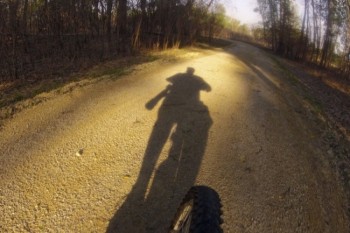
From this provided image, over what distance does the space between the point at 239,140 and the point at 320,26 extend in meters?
34.1

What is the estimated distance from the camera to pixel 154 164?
4863mm

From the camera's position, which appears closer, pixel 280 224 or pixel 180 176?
pixel 280 224

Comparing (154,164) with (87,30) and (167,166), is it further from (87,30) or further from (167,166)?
(87,30)

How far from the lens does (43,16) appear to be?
11.1 metres

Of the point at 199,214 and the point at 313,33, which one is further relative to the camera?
the point at 313,33

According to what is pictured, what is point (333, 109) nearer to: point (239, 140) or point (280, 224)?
point (239, 140)

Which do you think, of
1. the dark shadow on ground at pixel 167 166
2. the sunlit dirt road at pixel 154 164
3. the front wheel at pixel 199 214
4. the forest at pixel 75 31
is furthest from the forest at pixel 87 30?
the front wheel at pixel 199 214

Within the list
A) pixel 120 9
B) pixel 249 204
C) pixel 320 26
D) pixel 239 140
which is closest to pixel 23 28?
pixel 120 9

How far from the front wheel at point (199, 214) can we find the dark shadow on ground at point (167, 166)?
2.18 feet

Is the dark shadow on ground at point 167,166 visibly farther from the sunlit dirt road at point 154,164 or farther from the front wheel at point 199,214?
the front wheel at point 199,214

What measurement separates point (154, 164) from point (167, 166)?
22 centimetres

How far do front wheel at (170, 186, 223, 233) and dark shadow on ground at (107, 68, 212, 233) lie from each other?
26.2 inches

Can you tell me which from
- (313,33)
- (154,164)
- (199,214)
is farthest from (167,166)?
(313,33)

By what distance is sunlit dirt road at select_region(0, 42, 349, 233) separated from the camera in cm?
388
